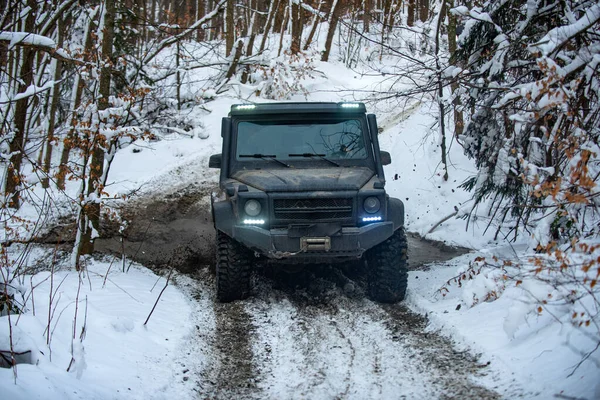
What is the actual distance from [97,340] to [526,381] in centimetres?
299

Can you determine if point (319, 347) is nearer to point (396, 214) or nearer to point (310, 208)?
point (310, 208)

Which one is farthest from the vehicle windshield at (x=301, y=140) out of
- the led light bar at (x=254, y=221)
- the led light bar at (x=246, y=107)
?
the led light bar at (x=254, y=221)

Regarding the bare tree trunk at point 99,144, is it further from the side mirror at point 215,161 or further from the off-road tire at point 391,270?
the off-road tire at point 391,270

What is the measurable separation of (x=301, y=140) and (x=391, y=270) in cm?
170

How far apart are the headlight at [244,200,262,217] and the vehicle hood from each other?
0.15m

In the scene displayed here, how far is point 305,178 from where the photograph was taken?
5562 mm

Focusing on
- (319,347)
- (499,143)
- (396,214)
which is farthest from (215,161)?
(499,143)

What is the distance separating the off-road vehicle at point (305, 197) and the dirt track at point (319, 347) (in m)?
0.40

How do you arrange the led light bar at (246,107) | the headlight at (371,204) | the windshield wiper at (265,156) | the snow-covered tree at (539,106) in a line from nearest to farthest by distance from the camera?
the snow-covered tree at (539,106) < the headlight at (371,204) < the windshield wiper at (265,156) < the led light bar at (246,107)

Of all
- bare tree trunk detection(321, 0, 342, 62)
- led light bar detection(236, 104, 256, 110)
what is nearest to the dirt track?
led light bar detection(236, 104, 256, 110)

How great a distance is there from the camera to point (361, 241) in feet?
17.5

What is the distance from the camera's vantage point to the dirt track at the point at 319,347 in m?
3.84

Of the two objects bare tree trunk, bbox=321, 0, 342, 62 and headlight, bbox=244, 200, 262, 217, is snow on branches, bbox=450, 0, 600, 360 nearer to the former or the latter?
headlight, bbox=244, 200, 262, 217

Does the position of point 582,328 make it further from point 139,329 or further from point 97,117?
point 97,117
